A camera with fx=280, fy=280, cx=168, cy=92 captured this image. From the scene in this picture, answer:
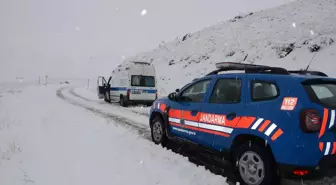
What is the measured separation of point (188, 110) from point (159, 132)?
149 centimetres

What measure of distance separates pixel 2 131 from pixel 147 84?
8.88 m

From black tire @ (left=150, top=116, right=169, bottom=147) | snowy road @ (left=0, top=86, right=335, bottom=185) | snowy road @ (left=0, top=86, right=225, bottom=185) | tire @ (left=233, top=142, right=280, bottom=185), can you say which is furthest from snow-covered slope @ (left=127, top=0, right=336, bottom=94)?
tire @ (left=233, top=142, right=280, bottom=185)

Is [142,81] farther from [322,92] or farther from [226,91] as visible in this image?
[322,92]

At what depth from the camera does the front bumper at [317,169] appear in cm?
358

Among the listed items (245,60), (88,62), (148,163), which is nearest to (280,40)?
(245,60)

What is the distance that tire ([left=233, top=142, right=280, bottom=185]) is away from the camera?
3.86m

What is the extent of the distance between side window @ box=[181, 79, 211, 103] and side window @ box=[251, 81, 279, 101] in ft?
4.03

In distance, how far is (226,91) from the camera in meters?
4.85

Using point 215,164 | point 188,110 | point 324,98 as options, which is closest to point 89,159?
point 188,110

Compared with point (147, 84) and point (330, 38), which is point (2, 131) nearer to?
point (147, 84)

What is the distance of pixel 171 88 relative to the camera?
78.5ft

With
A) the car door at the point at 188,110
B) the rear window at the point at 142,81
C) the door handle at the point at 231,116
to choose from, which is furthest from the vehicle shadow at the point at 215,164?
the rear window at the point at 142,81

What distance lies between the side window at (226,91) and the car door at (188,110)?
0.30 m

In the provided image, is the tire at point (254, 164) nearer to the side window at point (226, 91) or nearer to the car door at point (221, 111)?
the car door at point (221, 111)
